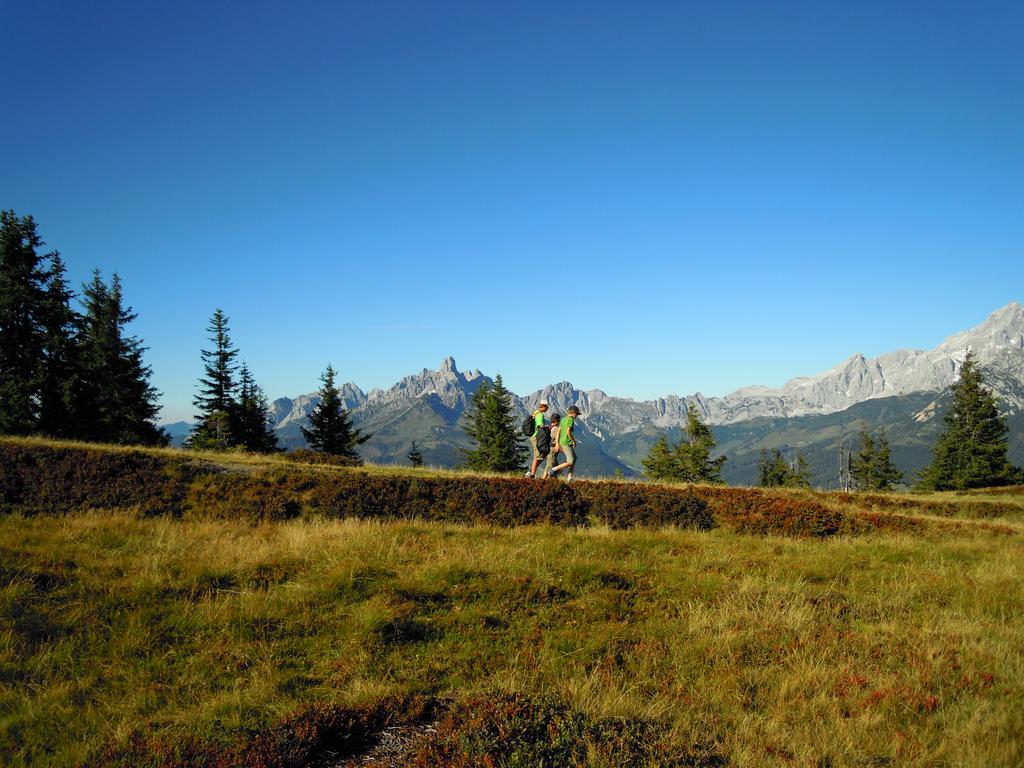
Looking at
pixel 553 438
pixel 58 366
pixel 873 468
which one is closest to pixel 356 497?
pixel 553 438

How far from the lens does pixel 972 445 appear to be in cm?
5738

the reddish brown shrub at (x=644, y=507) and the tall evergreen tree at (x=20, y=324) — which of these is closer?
the reddish brown shrub at (x=644, y=507)

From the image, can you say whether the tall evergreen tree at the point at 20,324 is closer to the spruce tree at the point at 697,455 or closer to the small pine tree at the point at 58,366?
the small pine tree at the point at 58,366

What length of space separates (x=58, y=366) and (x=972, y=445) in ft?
275

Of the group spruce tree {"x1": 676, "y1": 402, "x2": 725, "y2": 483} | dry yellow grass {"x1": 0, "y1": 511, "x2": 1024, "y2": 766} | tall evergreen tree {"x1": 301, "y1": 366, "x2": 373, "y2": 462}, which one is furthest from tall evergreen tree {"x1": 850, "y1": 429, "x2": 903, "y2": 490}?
dry yellow grass {"x1": 0, "y1": 511, "x2": 1024, "y2": 766}

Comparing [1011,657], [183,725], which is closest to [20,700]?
[183,725]

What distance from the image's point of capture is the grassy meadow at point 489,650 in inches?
178

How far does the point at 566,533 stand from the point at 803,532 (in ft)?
22.5

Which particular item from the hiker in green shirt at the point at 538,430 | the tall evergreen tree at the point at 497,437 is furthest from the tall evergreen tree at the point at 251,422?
the hiker in green shirt at the point at 538,430

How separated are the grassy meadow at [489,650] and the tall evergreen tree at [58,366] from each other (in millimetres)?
30658

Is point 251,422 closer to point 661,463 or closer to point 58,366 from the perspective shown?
point 58,366

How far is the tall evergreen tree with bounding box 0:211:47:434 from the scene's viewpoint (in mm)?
32469

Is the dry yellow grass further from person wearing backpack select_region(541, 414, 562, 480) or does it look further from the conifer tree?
the conifer tree

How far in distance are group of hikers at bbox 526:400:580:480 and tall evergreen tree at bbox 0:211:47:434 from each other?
33091 millimetres
